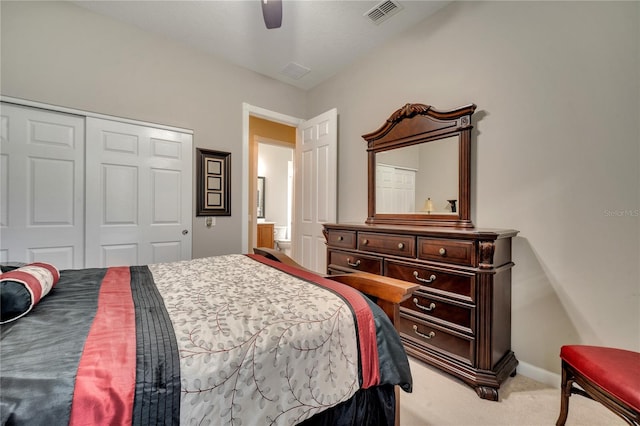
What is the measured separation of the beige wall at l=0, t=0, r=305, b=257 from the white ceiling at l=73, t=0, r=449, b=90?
0.54 feet

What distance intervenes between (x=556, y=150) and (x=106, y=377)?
8.27ft

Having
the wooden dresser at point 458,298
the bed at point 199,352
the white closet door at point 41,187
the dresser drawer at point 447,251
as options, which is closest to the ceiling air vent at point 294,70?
the white closet door at point 41,187

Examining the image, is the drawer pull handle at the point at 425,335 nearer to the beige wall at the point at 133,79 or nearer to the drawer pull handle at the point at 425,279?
the drawer pull handle at the point at 425,279

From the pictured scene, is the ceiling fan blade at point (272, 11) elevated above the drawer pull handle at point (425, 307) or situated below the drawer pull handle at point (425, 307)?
above

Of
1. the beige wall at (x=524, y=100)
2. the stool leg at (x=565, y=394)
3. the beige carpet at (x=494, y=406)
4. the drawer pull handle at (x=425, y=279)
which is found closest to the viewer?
the stool leg at (x=565, y=394)

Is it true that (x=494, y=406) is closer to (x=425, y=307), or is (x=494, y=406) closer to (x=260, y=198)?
(x=425, y=307)

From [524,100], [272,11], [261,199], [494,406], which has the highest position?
[272,11]

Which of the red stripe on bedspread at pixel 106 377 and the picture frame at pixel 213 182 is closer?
the red stripe on bedspread at pixel 106 377

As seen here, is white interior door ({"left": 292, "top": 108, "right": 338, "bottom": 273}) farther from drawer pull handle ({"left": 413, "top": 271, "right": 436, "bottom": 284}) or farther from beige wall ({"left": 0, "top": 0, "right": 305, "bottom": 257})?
drawer pull handle ({"left": 413, "top": 271, "right": 436, "bottom": 284})

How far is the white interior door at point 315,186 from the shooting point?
332 centimetres

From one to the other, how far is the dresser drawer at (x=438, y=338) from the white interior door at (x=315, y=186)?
151 cm

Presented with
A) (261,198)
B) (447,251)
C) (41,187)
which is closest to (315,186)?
(447,251)

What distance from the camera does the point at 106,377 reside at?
2.14ft

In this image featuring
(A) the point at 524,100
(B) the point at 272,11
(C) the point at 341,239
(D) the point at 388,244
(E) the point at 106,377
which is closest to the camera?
(E) the point at 106,377
